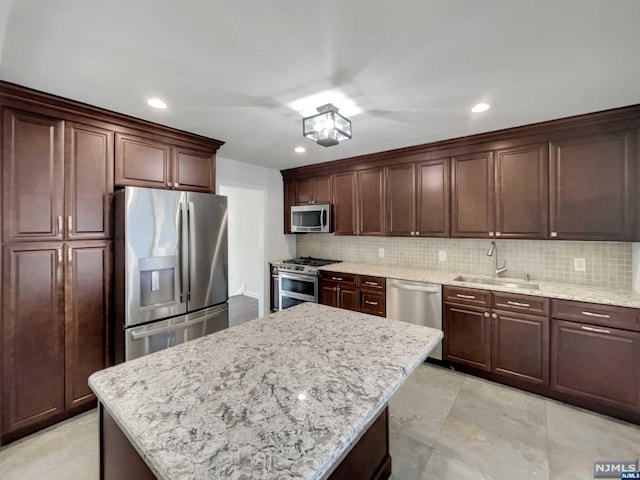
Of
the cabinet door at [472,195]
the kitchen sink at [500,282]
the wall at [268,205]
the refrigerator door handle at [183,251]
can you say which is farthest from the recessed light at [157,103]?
the kitchen sink at [500,282]

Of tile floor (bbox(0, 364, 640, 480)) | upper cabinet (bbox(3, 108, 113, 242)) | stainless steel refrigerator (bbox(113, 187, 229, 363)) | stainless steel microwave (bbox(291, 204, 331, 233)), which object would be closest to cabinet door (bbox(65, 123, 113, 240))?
upper cabinet (bbox(3, 108, 113, 242))

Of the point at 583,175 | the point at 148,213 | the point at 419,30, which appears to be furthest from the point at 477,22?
the point at 148,213

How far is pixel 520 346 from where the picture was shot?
2.57 metres

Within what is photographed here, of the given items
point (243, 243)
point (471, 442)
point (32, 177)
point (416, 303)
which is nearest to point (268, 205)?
point (243, 243)

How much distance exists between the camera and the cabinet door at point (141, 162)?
2.44m

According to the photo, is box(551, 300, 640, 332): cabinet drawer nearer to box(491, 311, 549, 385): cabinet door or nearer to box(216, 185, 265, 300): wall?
box(491, 311, 549, 385): cabinet door

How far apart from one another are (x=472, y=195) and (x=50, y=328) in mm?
3901

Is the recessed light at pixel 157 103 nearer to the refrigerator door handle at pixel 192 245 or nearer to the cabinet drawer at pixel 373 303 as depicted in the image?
the refrigerator door handle at pixel 192 245

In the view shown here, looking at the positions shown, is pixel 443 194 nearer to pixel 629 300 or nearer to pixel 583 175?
pixel 583 175

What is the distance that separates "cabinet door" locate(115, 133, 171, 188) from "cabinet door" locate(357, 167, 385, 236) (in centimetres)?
230

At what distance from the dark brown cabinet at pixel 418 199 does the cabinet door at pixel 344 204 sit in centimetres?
50

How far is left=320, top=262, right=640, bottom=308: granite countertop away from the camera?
2234 mm

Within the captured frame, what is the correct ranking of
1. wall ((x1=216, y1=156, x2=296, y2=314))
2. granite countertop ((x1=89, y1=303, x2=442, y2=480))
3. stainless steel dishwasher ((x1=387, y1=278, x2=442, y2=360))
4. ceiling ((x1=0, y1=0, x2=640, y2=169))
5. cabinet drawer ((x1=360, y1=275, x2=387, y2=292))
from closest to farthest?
granite countertop ((x1=89, y1=303, x2=442, y2=480)) < ceiling ((x1=0, y1=0, x2=640, y2=169)) < stainless steel dishwasher ((x1=387, y1=278, x2=442, y2=360)) < cabinet drawer ((x1=360, y1=275, x2=387, y2=292)) < wall ((x1=216, y1=156, x2=296, y2=314))

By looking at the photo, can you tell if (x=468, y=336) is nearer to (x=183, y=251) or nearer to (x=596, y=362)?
(x=596, y=362)
